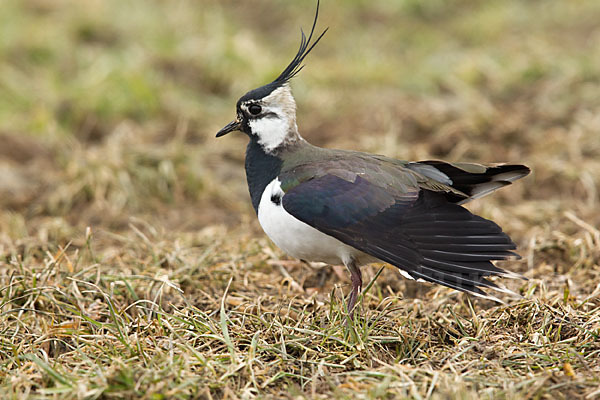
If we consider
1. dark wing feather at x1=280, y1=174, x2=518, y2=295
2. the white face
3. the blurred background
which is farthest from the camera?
the blurred background

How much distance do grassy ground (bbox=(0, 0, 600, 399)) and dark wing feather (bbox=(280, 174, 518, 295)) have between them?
0.31 meters

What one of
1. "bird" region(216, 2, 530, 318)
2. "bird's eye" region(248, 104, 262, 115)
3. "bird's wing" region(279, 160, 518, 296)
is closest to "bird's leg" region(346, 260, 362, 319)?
"bird" region(216, 2, 530, 318)

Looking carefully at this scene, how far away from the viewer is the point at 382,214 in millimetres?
3266

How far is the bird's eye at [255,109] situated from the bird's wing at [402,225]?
542 mm

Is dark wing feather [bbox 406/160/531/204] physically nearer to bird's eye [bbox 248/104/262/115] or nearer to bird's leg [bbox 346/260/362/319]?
bird's leg [bbox 346/260/362/319]

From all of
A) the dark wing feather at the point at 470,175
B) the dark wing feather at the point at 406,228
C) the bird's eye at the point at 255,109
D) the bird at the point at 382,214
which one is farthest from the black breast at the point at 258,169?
the dark wing feather at the point at 470,175

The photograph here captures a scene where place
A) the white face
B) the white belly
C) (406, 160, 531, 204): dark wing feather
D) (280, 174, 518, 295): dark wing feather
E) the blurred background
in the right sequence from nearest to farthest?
(280, 174, 518, 295): dark wing feather, the white belly, (406, 160, 531, 204): dark wing feather, the white face, the blurred background

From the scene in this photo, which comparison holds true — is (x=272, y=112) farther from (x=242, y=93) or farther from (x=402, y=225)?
(x=242, y=93)

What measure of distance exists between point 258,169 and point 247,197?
216 centimetres

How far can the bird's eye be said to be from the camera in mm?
3793

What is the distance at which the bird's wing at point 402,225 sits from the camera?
10.2ft

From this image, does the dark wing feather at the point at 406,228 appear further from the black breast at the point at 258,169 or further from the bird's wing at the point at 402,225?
the black breast at the point at 258,169

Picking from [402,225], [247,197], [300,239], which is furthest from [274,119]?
[247,197]

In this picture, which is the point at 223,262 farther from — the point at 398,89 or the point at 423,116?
the point at 398,89
